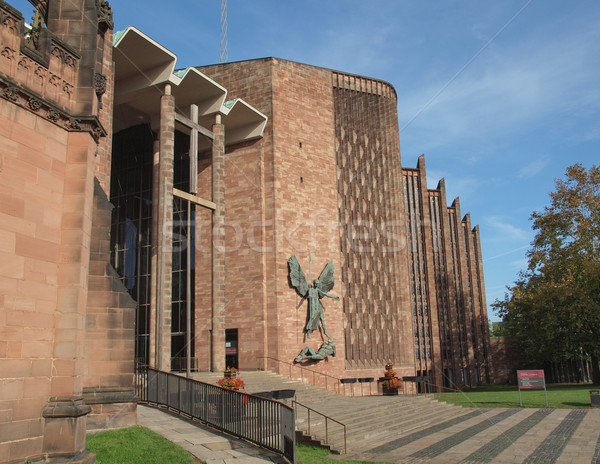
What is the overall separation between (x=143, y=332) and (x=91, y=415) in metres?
16.6

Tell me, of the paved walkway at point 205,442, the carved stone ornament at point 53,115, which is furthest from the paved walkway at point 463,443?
the carved stone ornament at point 53,115

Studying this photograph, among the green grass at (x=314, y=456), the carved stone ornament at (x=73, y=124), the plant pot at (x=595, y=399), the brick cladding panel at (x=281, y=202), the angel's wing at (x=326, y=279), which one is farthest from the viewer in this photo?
the angel's wing at (x=326, y=279)

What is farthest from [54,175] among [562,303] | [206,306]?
[562,303]

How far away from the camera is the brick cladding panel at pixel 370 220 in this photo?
33750mm

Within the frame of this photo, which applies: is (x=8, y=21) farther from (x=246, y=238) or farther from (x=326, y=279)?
(x=326, y=279)

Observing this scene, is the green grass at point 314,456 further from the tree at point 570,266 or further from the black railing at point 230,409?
the tree at point 570,266

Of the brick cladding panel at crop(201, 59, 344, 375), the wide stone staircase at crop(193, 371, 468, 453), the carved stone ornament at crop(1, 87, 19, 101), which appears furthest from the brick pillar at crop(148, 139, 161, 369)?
the carved stone ornament at crop(1, 87, 19, 101)

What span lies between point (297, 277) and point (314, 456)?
1567 centimetres

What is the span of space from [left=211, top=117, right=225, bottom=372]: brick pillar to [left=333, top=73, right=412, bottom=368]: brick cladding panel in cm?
950

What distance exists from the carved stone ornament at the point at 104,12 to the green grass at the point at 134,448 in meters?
8.48

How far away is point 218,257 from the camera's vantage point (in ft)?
86.2

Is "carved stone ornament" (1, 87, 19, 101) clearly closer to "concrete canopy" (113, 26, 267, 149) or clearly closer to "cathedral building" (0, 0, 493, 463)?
"cathedral building" (0, 0, 493, 463)

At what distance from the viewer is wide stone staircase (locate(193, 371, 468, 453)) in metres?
15.0

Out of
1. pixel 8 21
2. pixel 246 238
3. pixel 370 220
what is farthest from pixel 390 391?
pixel 8 21
